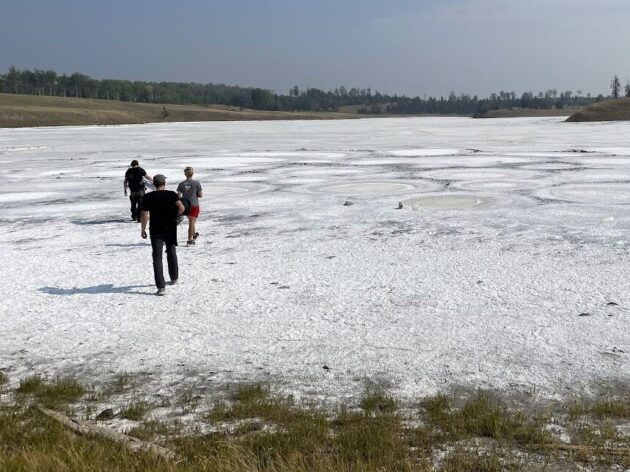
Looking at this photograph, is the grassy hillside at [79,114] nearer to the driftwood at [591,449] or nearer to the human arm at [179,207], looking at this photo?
the human arm at [179,207]

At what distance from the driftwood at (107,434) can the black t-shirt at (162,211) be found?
178 inches

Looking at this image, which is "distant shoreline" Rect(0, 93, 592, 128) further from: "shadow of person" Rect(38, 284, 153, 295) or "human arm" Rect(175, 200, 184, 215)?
"human arm" Rect(175, 200, 184, 215)

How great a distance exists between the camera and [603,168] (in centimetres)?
2620

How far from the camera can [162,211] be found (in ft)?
35.0

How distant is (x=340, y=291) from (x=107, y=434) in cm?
532

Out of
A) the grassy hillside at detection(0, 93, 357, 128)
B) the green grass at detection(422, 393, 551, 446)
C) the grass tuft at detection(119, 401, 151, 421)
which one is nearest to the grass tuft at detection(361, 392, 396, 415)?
the green grass at detection(422, 393, 551, 446)

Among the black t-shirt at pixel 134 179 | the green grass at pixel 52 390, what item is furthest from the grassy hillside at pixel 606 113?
the green grass at pixel 52 390

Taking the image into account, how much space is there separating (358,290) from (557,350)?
139 inches

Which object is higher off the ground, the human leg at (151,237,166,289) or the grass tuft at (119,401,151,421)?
the human leg at (151,237,166,289)

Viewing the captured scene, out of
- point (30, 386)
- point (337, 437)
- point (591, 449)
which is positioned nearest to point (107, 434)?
point (30, 386)

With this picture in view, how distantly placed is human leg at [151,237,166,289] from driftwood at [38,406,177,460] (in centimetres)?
403

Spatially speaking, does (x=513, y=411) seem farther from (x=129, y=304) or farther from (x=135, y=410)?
(x=129, y=304)

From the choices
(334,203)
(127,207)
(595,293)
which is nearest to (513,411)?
(595,293)

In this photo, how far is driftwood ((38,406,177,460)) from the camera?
552 cm
